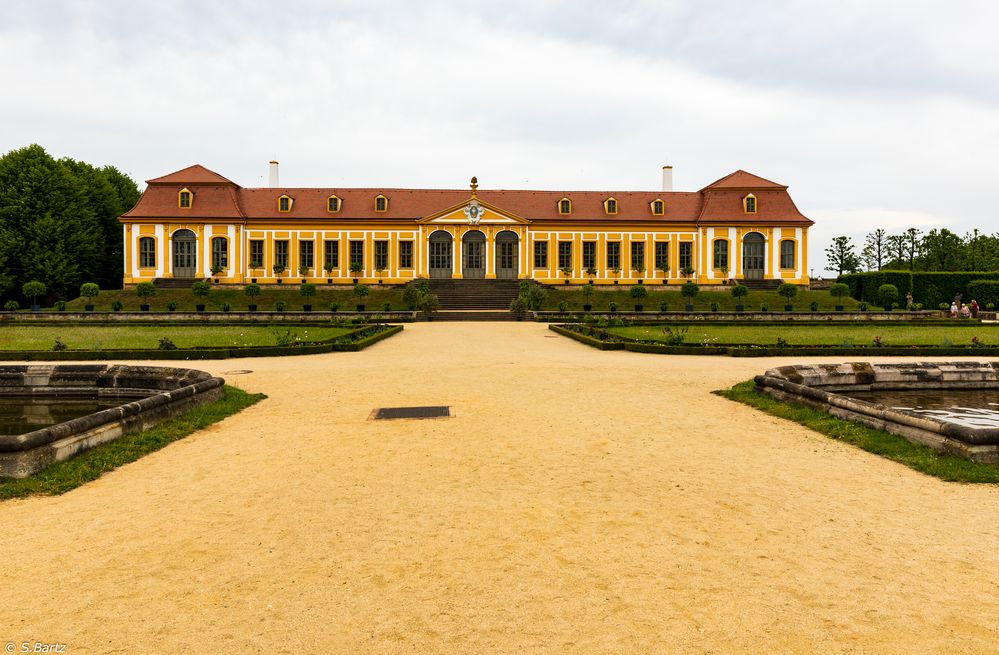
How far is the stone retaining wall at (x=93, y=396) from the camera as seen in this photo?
546 cm

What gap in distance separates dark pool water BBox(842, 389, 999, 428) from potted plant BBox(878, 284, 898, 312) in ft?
117

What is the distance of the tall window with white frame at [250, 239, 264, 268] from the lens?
49000 millimetres

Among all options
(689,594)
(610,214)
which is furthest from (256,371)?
(610,214)

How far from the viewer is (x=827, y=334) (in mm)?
22781

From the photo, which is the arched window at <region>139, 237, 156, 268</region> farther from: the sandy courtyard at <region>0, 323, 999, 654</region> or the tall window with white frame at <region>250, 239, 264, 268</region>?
the sandy courtyard at <region>0, 323, 999, 654</region>

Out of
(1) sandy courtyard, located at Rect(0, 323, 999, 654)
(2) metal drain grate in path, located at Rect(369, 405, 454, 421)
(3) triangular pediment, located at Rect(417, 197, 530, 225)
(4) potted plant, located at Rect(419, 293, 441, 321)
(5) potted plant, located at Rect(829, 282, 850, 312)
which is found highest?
(3) triangular pediment, located at Rect(417, 197, 530, 225)

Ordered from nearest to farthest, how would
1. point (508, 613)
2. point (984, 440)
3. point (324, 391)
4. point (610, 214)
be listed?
point (508, 613) → point (984, 440) → point (324, 391) → point (610, 214)

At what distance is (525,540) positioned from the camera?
13.3ft

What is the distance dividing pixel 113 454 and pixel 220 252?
46632 mm

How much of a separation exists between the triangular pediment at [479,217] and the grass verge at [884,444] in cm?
4086

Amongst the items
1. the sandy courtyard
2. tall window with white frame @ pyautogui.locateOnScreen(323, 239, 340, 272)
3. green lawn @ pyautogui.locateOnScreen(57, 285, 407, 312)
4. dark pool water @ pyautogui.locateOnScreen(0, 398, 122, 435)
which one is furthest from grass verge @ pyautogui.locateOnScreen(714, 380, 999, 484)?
tall window with white frame @ pyautogui.locateOnScreen(323, 239, 340, 272)

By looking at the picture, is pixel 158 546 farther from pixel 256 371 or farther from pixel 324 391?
pixel 256 371

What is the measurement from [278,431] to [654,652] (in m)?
5.85

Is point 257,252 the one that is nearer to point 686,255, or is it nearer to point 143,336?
point 143,336
